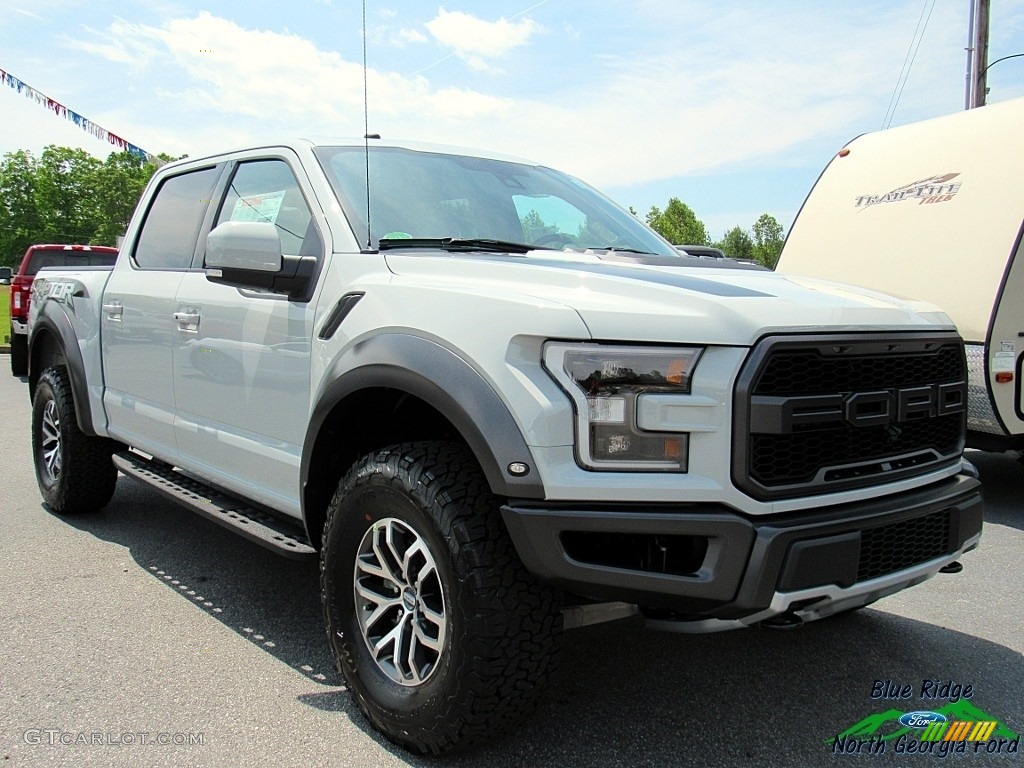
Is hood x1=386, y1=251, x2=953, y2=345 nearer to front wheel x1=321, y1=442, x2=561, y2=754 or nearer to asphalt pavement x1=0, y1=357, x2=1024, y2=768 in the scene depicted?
front wheel x1=321, y1=442, x2=561, y2=754

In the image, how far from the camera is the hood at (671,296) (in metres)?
2.35

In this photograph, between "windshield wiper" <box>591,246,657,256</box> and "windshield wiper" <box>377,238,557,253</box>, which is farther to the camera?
"windshield wiper" <box>591,246,657,256</box>

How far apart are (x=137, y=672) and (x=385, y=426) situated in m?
1.29

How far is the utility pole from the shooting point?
1523 centimetres

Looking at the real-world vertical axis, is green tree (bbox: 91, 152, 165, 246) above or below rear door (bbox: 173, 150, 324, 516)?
above

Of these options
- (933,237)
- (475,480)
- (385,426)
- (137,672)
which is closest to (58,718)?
(137,672)

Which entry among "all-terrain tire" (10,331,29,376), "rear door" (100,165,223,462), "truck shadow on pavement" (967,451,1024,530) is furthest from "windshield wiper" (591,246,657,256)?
"all-terrain tire" (10,331,29,376)

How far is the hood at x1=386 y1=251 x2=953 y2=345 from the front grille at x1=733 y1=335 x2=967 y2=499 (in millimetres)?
→ 69

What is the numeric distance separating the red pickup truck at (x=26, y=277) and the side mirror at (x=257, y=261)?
37.1ft

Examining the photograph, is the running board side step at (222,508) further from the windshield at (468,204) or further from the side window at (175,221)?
the windshield at (468,204)

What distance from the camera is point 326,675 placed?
3.34 metres

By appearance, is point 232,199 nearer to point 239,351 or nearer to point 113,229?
point 239,351

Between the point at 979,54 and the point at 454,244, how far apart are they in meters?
15.2

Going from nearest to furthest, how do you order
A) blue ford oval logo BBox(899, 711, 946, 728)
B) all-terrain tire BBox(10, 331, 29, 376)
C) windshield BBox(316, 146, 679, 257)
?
1. blue ford oval logo BBox(899, 711, 946, 728)
2. windshield BBox(316, 146, 679, 257)
3. all-terrain tire BBox(10, 331, 29, 376)
